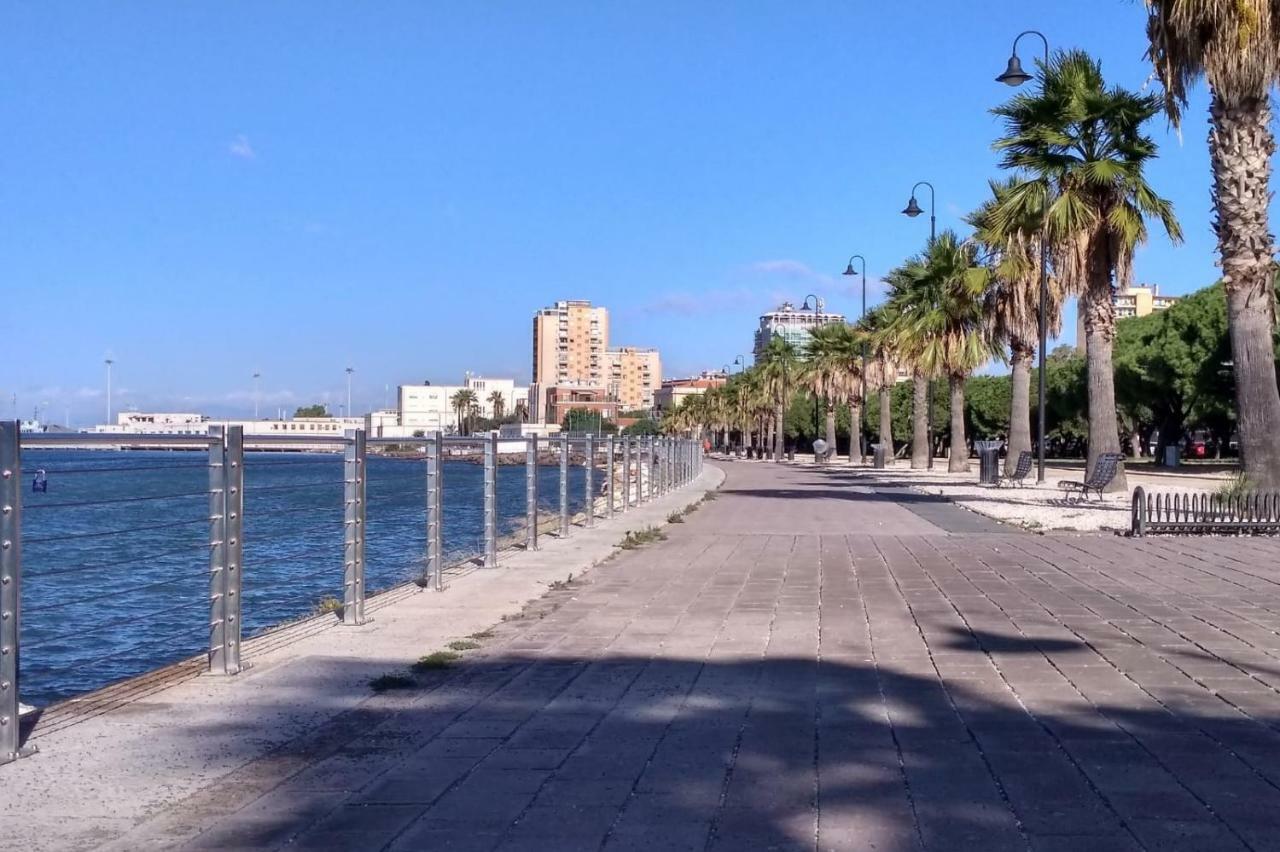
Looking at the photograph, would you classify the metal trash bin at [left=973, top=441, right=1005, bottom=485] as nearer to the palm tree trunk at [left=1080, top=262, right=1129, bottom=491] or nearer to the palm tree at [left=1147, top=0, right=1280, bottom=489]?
the palm tree trunk at [left=1080, top=262, right=1129, bottom=491]

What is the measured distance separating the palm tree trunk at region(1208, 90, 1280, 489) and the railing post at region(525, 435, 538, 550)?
1191 cm

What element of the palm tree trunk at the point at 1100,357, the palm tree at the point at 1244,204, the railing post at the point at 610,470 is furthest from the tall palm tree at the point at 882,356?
the palm tree at the point at 1244,204

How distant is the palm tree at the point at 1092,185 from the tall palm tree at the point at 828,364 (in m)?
43.9

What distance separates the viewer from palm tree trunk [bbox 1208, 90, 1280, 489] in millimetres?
21031

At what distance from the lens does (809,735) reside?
22.5ft

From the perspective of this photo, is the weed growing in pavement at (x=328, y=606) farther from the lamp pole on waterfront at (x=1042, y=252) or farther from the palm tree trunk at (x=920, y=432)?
the palm tree trunk at (x=920, y=432)

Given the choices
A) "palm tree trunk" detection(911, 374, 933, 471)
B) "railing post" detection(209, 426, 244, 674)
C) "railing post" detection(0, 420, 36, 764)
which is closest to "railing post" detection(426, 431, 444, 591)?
"railing post" detection(209, 426, 244, 674)

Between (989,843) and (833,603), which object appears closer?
(989,843)

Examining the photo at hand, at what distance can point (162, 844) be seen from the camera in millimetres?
5191

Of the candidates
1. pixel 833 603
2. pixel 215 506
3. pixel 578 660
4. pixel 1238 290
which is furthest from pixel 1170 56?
pixel 215 506

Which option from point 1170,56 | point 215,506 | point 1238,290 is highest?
point 1170,56

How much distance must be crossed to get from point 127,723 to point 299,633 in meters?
3.15

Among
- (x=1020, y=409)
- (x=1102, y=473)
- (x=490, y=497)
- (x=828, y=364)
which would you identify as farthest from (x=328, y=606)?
(x=828, y=364)

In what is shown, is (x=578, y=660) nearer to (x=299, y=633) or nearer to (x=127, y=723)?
(x=299, y=633)
